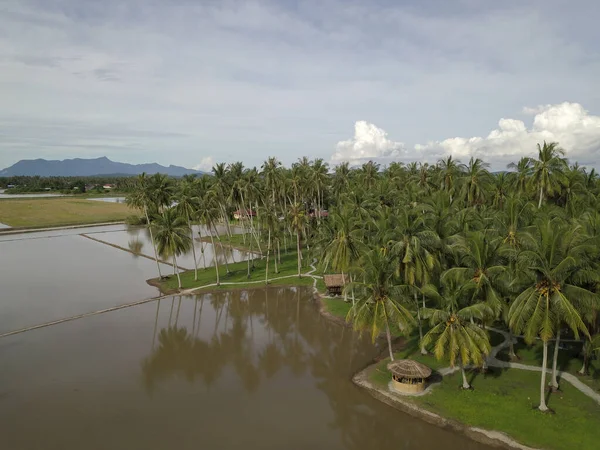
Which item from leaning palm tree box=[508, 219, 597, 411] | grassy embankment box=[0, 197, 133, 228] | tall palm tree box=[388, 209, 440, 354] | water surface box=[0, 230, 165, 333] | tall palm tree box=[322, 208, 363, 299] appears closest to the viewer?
leaning palm tree box=[508, 219, 597, 411]

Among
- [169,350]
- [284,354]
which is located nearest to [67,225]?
[169,350]

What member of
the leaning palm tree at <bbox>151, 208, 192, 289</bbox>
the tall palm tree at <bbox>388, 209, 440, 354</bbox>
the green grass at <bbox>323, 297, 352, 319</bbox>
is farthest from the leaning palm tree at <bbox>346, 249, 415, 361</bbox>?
the leaning palm tree at <bbox>151, 208, 192, 289</bbox>

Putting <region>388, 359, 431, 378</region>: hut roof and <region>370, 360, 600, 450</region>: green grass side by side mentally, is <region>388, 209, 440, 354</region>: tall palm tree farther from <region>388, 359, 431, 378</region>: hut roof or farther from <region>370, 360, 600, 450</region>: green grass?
<region>370, 360, 600, 450</region>: green grass

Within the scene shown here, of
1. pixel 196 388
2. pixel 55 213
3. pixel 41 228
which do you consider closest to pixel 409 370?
pixel 196 388

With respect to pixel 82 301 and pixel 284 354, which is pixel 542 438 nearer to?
pixel 284 354

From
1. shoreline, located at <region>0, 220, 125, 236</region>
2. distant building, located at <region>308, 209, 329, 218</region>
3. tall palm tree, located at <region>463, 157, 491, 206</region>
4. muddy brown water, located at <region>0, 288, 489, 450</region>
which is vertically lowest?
muddy brown water, located at <region>0, 288, 489, 450</region>

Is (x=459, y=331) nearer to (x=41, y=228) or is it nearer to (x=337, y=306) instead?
(x=337, y=306)
